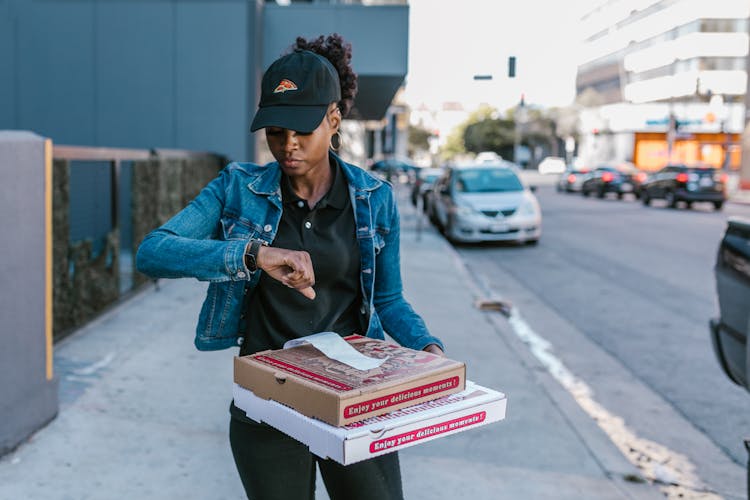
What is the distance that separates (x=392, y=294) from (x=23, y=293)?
2.66m

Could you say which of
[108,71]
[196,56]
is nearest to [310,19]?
[196,56]

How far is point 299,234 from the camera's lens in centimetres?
237

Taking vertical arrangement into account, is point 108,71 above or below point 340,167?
above

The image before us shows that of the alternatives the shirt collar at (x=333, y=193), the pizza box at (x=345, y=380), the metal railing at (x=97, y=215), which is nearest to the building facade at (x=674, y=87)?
the metal railing at (x=97, y=215)

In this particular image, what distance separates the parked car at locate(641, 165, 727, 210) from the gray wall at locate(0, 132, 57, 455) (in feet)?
86.6

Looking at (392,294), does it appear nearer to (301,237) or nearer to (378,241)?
(378,241)

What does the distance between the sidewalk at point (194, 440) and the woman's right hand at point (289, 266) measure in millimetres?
2380

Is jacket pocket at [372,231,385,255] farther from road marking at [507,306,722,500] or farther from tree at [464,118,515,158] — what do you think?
tree at [464,118,515,158]

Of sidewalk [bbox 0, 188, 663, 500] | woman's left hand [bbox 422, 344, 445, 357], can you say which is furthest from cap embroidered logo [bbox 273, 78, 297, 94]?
sidewalk [bbox 0, 188, 663, 500]

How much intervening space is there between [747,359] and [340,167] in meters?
1.72

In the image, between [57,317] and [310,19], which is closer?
[57,317]

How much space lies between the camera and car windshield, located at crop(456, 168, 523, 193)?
17828 millimetres

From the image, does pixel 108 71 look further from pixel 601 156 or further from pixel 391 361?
pixel 601 156

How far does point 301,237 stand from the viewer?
236cm
